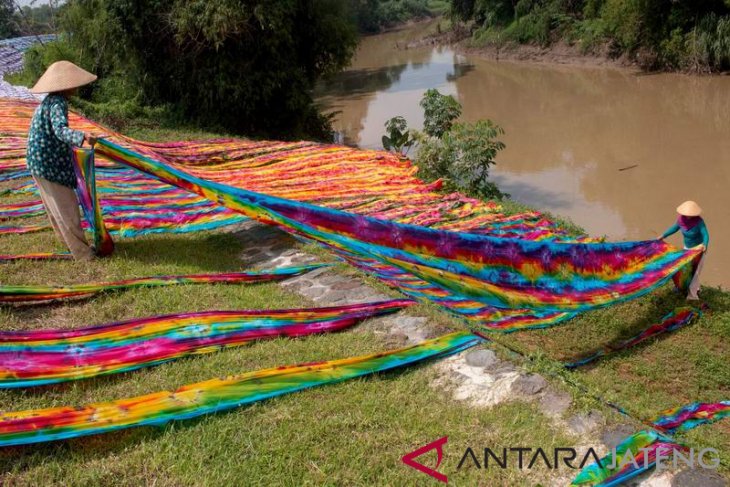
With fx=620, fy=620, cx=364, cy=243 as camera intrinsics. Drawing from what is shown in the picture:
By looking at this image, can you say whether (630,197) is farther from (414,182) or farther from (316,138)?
(316,138)

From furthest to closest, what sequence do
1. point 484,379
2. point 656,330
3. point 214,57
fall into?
point 214,57
point 656,330
point 484,379

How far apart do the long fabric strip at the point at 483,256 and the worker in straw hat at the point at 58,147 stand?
32cm

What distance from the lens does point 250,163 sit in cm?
856

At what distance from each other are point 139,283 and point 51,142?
125 cm

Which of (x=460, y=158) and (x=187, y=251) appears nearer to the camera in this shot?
(x=187, y=251)

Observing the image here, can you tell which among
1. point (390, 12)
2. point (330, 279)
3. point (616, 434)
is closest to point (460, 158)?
point (330, 279)

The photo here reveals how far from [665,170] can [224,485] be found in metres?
11.3

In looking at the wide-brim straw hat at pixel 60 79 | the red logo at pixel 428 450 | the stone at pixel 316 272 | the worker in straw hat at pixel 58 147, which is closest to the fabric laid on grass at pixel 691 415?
the red logo at pixel 428 450

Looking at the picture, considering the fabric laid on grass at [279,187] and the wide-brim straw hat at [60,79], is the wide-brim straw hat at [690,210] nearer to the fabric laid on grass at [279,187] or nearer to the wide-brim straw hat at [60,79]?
the fabric laid on grass at [279,187]

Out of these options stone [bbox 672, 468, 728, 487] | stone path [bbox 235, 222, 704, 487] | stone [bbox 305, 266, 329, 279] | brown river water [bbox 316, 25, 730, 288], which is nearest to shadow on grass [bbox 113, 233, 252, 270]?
stone [bbox 305, 266, 329, 279]

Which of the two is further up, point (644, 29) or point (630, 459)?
point (644, 29)

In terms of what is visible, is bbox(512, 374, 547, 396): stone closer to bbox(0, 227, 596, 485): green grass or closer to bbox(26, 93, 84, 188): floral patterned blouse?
bbox(0, 227, 596, 485): green grass

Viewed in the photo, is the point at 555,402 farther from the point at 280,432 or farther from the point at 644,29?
the point at 644,29

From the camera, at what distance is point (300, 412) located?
115 inches
